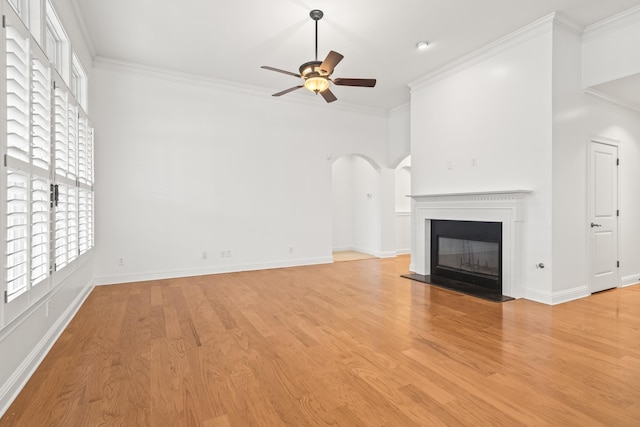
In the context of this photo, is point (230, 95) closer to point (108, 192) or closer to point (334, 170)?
point (108, 192)

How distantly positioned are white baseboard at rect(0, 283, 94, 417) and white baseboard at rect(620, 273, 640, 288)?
6583mm

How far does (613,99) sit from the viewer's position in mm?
4414

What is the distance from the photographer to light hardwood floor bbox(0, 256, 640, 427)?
1.80 m

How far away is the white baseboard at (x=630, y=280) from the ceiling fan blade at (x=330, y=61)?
4918 millimetres

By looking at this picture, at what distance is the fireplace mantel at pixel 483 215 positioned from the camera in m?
4.08

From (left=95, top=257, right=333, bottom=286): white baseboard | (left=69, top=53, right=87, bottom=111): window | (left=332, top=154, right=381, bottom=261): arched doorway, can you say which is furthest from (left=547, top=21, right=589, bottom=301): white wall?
(left=69, top=53, right=87, bottom=111): window

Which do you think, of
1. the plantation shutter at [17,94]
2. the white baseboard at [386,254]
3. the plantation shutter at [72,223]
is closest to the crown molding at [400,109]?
the white baseboard at [386,254]

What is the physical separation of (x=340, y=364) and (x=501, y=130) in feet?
12.1

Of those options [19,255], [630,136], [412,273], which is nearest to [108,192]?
[19,255]

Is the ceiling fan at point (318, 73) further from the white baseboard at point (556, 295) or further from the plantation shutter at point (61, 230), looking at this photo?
the white baseboard at point (556, 295)

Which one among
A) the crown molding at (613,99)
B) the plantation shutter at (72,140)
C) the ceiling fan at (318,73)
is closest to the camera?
the plantation shutter at (72,140)

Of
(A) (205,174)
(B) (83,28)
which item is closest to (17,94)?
(B) (83,28)

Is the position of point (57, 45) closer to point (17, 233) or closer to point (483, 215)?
point (17, 233)

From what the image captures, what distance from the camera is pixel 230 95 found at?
5.79 metres
